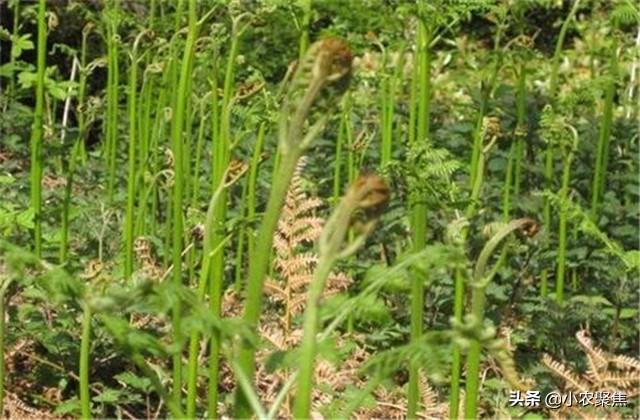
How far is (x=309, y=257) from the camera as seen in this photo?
9.98 feet

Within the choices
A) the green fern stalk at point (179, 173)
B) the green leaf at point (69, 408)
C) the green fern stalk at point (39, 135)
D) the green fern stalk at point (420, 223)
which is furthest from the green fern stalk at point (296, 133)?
the green fern stalk at point (39, 135)

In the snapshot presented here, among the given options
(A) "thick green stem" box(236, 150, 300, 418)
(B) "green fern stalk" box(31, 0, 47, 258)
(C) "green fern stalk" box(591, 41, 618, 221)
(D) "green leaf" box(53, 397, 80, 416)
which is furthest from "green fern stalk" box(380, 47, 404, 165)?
(A) "thick green stem" box(236, 150, 300, 418)

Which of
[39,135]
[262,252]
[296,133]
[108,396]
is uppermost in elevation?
[296,133]

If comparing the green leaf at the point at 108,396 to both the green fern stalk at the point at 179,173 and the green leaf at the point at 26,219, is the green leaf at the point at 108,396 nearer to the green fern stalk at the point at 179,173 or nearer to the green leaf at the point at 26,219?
the green fern stalk at the point at 179,173

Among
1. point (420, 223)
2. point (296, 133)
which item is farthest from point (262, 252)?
point (420, 223)

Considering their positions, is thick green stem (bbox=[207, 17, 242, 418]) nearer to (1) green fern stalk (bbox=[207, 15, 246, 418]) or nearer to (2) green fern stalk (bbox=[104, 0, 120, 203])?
(1) green fern stalk (bbox=[207, 15, 246, 418])

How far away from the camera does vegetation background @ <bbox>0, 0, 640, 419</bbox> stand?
1488mm

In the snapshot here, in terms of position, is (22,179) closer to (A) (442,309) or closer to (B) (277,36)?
(A) (442,309)

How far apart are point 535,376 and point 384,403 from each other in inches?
18.4

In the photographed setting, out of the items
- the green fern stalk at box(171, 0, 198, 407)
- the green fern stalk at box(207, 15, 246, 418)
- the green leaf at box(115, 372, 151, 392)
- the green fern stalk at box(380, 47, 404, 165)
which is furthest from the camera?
the green fern stalk at box(380, 47, 404, 165)

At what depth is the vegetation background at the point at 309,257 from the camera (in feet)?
4.88

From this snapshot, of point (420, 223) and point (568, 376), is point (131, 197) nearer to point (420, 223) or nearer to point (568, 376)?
point (420, 223)

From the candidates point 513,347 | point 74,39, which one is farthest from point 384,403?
point 74,39

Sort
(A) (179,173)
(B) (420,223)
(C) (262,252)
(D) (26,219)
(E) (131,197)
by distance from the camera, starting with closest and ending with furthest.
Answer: (C) (262,252)
(B) (420,223)
(A) (179,173)
(D) (26,219)
(E) (131,197)
